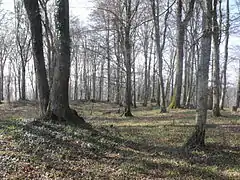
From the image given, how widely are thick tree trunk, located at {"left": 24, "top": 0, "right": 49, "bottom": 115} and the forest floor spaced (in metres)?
1.92

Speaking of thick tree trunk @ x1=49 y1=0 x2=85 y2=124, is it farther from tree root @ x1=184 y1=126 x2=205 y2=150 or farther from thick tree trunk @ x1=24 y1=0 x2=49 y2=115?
tree root @ x1=184 y1=126 x2=205 y2=150

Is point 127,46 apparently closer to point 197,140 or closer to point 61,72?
point 61,72

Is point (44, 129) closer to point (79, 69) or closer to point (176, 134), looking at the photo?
point (176, 134)

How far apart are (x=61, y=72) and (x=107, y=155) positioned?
16.1 feet

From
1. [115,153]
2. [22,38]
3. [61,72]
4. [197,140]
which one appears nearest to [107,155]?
[115,153]

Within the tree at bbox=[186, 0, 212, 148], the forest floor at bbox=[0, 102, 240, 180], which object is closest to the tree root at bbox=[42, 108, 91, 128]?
the forest floor at bbox=[0, 102, 240, 180]

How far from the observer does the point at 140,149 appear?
30.7 feet

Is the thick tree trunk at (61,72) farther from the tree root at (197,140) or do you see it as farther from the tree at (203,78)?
the tree at (203,78)

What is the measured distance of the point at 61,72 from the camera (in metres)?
12.0

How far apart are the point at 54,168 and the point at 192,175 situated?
9.99 ft

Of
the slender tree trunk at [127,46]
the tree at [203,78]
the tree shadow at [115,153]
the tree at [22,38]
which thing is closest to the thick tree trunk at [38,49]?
the tree shadow at [115,153]

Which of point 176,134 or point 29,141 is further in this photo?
point 176,134

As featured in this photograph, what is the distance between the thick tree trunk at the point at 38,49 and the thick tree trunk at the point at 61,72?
971mm

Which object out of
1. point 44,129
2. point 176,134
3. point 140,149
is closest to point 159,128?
point 176,134
